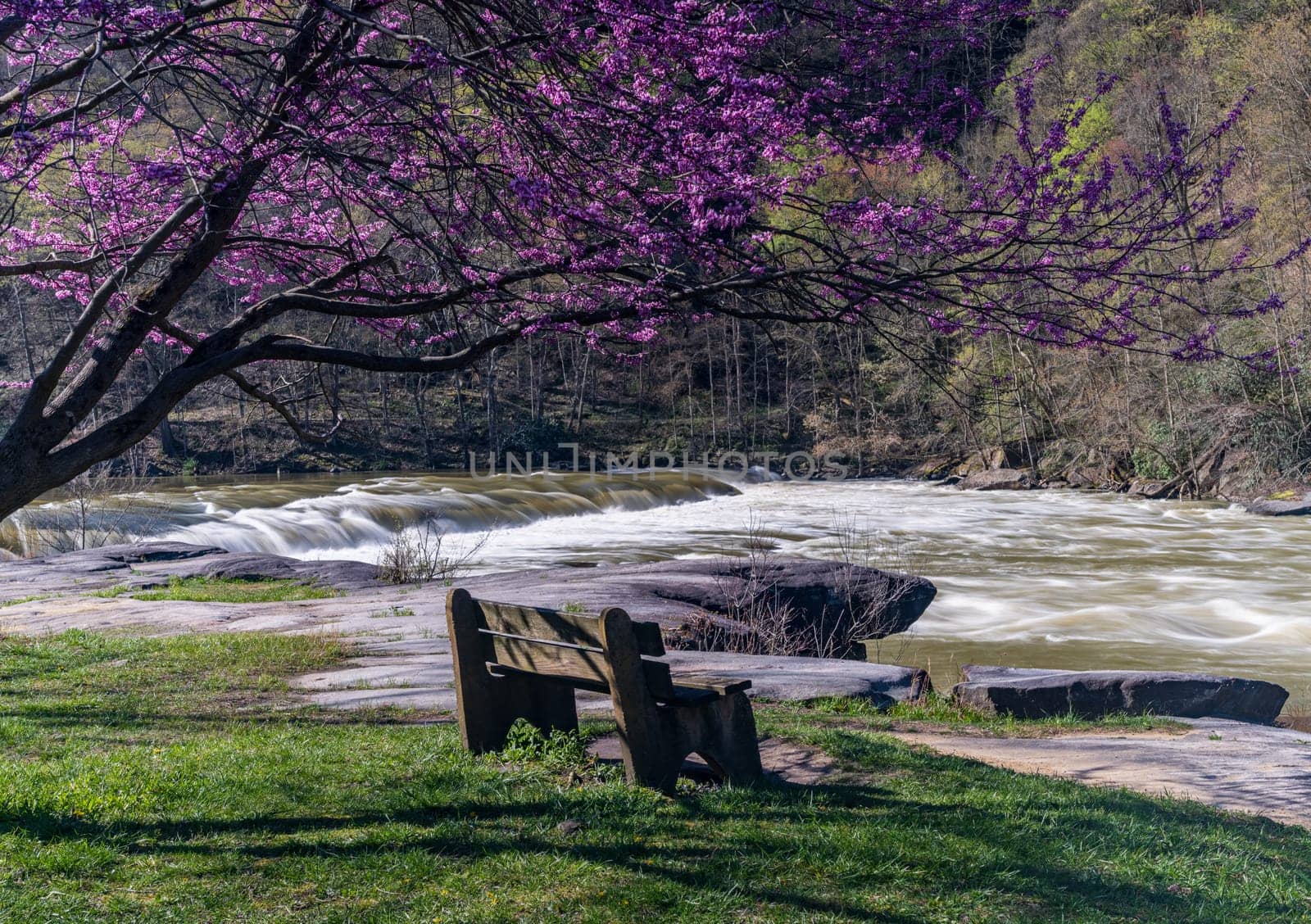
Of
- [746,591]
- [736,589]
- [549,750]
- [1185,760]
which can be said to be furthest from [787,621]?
[549,750]

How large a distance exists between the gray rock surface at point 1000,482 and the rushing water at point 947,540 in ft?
3.69

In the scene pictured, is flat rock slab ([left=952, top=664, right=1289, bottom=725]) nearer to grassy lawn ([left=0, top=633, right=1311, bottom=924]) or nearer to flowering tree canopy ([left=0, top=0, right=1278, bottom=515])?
grassy lawn ([left=0, top=633, right=1311, bottom=924])

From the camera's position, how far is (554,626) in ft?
19.4

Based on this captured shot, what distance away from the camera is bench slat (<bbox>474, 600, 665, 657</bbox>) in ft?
18.7

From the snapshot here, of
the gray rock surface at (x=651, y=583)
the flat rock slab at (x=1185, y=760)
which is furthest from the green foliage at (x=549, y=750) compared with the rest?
the gray rock surface at (x=651, y=583)

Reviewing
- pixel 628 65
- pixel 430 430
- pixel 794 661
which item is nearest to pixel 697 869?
pixel 628 65

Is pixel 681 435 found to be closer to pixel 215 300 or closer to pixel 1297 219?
pixel 215 300

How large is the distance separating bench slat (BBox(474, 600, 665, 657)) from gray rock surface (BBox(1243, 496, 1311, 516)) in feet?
89.2

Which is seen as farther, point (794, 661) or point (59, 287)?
point (794, 661)

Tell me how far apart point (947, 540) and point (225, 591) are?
54.9 feet

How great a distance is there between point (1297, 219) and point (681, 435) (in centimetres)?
2898

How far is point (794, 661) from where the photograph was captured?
10906 millimetres

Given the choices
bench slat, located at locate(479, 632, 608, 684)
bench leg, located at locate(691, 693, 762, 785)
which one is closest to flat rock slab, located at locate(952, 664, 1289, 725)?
bench leg, located at locate(691, 693, 762, 785)

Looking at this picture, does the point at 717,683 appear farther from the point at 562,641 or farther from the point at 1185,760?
the point at 1185,760
